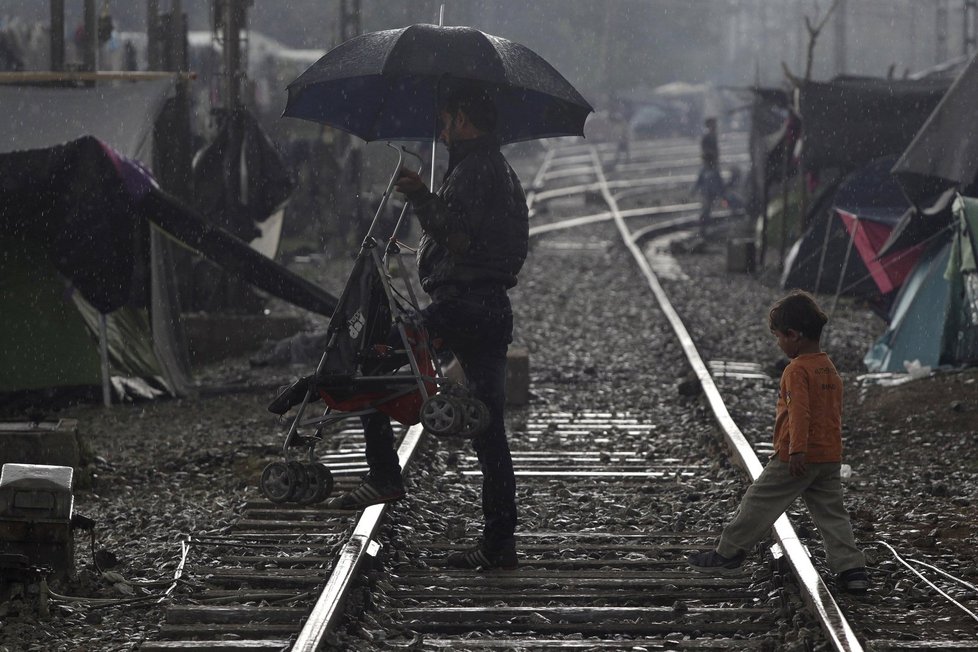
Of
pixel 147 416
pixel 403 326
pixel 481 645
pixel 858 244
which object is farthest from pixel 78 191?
pixel 858 244

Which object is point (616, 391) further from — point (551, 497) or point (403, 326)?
point (403, 326)

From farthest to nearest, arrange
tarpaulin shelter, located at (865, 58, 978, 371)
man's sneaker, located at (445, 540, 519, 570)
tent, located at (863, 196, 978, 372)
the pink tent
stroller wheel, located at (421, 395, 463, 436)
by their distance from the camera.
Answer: the pink tent → tarpaulin shelter, located at (865, 58, 978, 371) → tent, located at (863, 196, 978, 372) → man's sneaker, located at (445, 540, 519, 570) → stroller wheel, located at (421, 395, 463, 436)

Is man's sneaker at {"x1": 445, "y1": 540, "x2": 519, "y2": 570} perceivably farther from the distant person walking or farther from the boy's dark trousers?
the distant person walking

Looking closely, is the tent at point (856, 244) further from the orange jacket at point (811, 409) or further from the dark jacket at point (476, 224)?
the dark jacket at point (476, 224)

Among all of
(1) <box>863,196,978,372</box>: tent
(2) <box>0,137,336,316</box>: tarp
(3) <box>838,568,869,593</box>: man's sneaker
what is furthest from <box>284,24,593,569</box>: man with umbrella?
(1) <box>863,196,978,372</box>: tent

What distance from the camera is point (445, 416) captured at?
16.2ft

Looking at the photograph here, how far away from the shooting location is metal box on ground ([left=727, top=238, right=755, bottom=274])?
64.8 ft

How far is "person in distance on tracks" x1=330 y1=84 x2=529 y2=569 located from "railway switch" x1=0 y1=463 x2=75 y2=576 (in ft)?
3.64

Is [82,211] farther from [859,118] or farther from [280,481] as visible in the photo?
[859,118]

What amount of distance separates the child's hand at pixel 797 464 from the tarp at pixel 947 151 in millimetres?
6466

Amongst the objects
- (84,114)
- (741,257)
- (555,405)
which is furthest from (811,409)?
(741,257)

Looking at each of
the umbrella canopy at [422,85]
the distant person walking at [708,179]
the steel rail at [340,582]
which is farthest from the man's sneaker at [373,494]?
the distant person walking at [708,179]

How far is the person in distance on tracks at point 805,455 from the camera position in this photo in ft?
16.7

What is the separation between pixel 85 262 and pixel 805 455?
5.97 m
